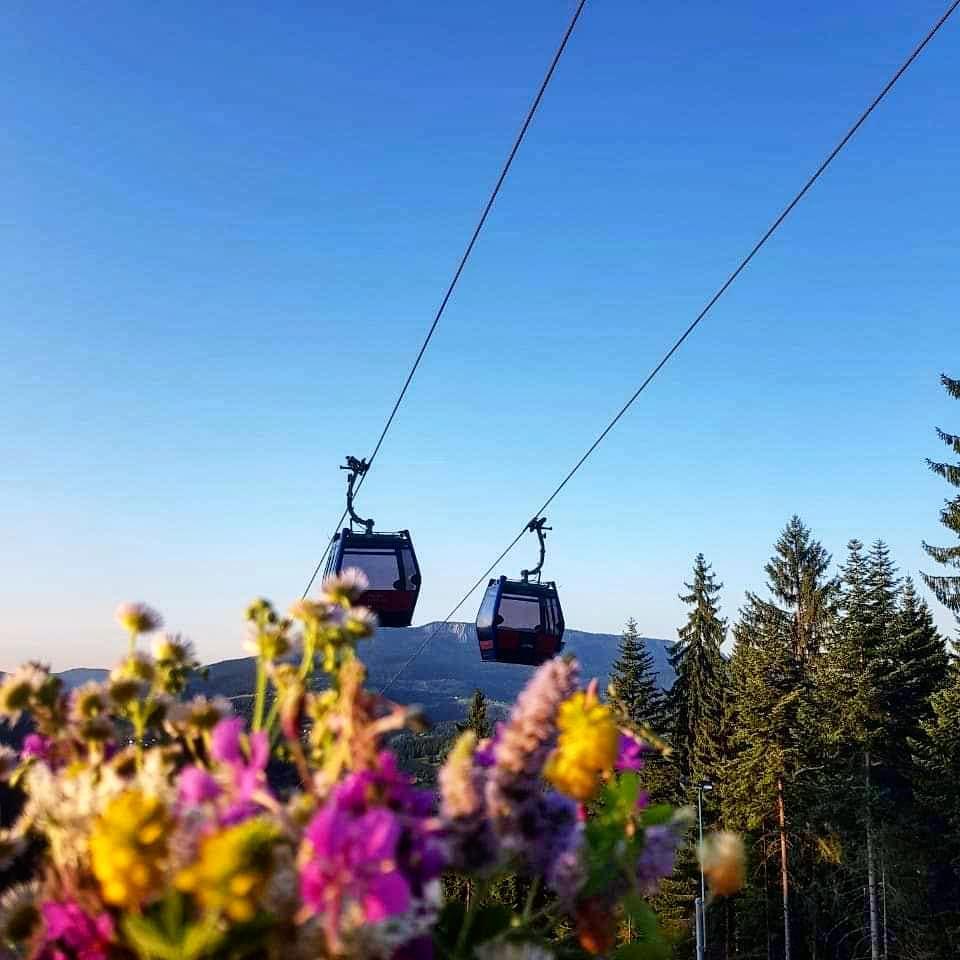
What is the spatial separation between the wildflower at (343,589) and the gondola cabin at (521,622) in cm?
1576

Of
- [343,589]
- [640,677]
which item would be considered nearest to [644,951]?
[343,589]

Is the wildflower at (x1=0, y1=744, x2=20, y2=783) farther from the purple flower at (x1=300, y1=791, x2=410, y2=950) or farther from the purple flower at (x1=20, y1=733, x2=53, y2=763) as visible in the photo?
the purple flower at (x1=300, y1=791, x2=410, y2=950)

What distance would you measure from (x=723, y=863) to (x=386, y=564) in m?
12.9

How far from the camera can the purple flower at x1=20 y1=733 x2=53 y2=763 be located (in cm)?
136

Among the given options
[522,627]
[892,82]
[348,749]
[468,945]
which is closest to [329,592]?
[348,749]

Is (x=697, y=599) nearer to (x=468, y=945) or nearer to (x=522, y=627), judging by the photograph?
(x=522, y=627)

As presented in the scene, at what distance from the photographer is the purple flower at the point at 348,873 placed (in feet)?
2.97

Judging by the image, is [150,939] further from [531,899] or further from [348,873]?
[531,899]

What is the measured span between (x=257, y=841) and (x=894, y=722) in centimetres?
4582

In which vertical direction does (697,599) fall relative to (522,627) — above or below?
above

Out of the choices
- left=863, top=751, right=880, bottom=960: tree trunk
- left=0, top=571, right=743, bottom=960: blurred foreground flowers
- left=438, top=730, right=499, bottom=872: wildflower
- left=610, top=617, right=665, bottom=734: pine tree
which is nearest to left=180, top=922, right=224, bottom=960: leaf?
left=0, top=571, right=743, bottom=960: blurred foreground flowers

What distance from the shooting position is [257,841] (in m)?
0.90

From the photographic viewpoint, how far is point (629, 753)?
1.39m

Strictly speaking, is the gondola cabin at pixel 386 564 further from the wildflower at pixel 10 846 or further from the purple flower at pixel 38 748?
the wildflower at pixel 10 846
